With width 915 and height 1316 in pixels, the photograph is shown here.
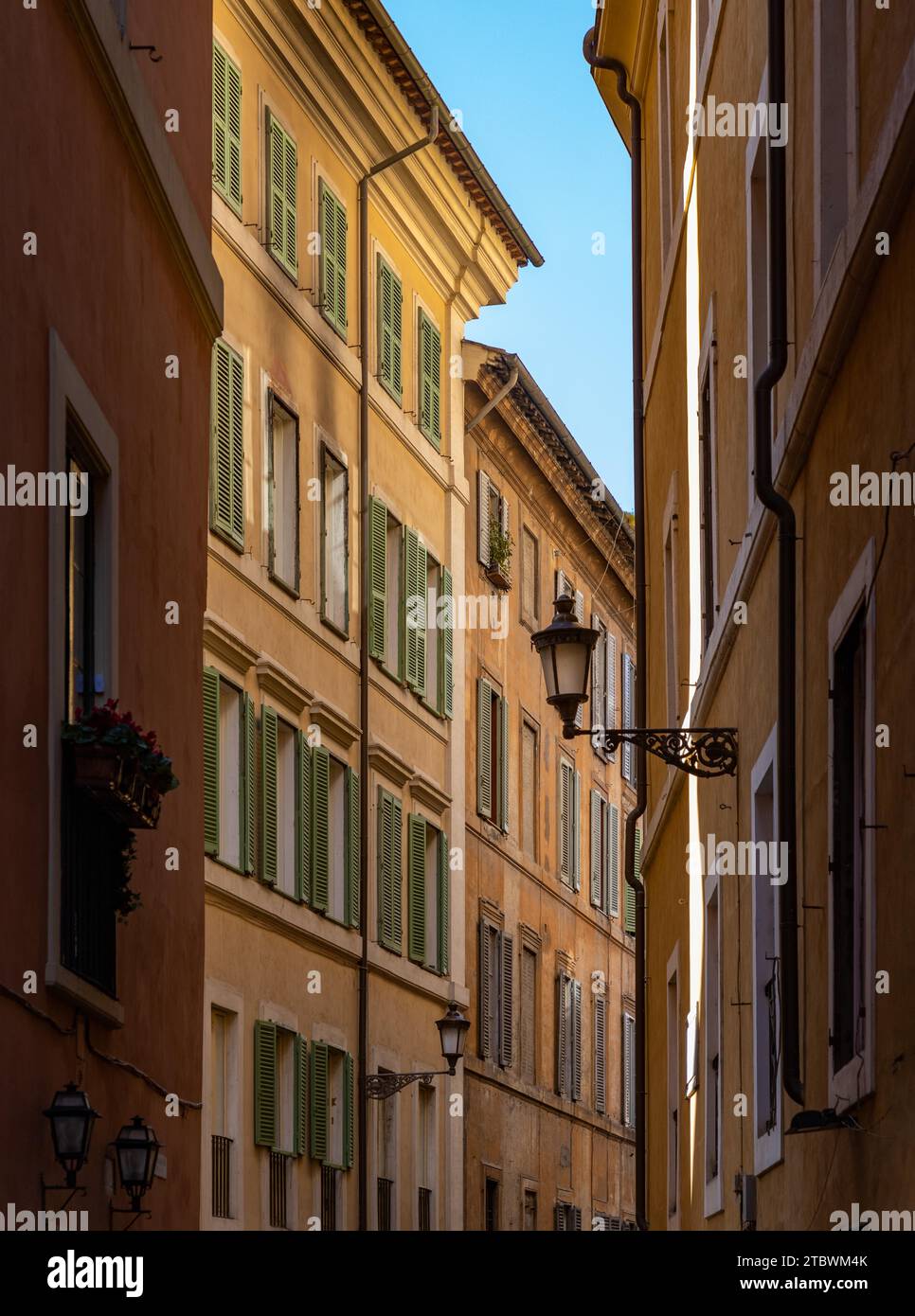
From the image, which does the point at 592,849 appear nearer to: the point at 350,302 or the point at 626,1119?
the point at 626,1119

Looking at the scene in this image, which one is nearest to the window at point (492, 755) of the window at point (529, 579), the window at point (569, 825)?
the window at point (529, 579)

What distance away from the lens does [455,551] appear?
33781 millimetres

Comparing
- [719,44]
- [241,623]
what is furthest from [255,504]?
[719,44]

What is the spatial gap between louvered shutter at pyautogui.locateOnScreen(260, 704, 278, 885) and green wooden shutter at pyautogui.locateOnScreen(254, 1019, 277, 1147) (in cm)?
144

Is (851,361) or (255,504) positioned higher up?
(255,504)

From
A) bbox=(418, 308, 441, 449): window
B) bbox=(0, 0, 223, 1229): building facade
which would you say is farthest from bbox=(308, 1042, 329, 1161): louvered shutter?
bbox=(0, 0, 223, 1229): building facade

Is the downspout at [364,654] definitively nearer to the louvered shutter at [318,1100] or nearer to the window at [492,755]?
the louvered shutter at [318,1100]

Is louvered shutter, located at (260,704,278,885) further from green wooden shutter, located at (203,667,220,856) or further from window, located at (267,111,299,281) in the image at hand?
window, located at (267,111,299,281)

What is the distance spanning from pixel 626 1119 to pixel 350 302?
19.8 meters

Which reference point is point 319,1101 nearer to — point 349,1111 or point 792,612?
point 349,1111

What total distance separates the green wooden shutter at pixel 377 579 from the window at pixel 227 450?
4.92 m
